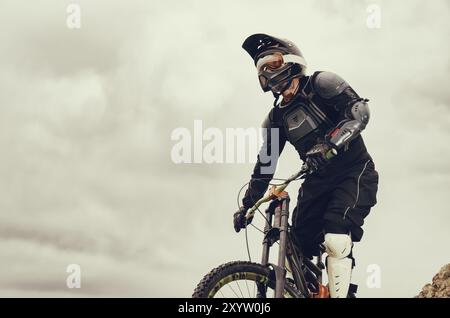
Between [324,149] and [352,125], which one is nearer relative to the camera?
[324,149]

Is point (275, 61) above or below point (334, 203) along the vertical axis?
above

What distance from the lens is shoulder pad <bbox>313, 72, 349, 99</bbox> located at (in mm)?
7543

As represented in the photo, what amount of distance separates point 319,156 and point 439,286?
436cm

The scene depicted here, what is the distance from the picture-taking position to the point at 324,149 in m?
7.17

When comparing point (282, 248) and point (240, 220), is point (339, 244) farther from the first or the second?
point (240, 220)

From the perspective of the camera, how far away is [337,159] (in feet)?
25.1

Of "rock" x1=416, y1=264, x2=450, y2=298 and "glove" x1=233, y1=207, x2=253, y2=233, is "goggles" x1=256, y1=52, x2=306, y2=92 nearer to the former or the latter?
"glove" x1=233, y1=207, x2=253, y2=233

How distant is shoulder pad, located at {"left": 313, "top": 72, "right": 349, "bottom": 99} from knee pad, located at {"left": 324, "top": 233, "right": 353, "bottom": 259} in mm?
1766

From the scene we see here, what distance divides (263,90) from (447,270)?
15.8 feet

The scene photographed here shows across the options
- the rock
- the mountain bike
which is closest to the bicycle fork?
the mountain bike

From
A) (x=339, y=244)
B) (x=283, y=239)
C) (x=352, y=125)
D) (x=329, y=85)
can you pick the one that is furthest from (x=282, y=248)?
(x=329, y=85)

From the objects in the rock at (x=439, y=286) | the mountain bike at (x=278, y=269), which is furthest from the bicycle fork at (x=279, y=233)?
the rock at (x=439, y=286)

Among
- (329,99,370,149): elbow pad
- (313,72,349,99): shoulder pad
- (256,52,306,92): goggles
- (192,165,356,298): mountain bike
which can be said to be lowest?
(192,165,356,298): mountain bike
